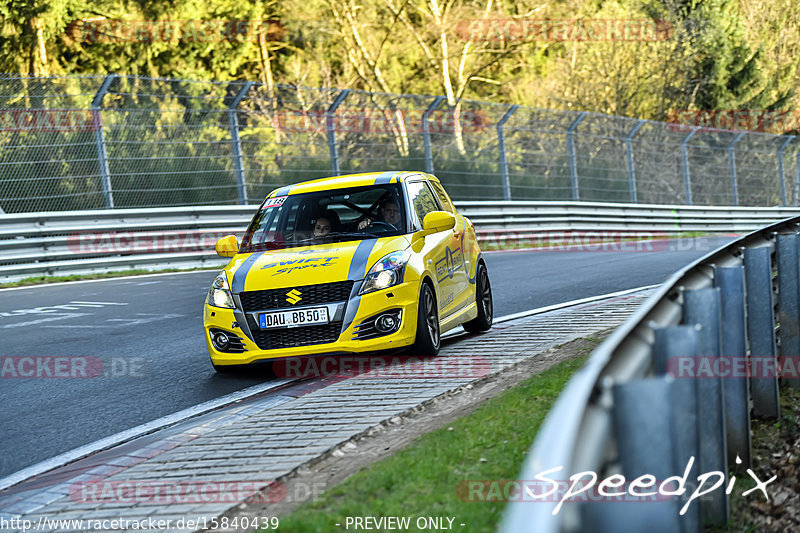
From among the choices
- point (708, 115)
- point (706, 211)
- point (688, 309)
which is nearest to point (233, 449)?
point (688, 309)

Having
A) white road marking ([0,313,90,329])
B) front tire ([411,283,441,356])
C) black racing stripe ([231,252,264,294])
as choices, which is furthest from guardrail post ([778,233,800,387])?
white road marking ([0,313,90,329])

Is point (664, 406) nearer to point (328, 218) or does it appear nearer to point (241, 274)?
point (241, 274)

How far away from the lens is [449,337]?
33.0 ft

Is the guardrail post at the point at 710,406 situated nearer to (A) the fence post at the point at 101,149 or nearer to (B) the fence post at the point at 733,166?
(A) the fence post at the point at 101,149

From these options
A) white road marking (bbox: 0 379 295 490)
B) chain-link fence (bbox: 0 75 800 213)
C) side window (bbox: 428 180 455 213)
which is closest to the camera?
white road marking (bbox: 0 379 295 490)

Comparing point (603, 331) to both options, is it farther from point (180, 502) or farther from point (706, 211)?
point (706, 211)

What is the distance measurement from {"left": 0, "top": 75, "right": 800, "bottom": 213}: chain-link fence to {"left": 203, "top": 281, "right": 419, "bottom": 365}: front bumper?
10.5m

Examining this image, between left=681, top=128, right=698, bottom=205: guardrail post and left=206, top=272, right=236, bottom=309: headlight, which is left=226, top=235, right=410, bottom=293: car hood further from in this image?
left=681, top=128, right=698, bottom=205: guardrail post

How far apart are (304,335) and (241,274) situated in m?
0.78

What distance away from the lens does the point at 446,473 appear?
4.97m

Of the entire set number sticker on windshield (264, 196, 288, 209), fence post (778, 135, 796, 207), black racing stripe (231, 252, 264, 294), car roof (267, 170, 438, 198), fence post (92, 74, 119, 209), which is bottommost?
fence post (778, 135, 796, 207)

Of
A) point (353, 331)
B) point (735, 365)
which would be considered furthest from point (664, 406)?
point (353, 331)

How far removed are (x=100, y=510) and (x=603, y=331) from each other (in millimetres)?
5527

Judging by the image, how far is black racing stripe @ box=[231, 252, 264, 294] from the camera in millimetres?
8227
